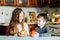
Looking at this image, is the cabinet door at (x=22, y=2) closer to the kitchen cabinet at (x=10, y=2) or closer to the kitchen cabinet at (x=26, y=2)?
the kitchen cabinet at (x=26, y=2)

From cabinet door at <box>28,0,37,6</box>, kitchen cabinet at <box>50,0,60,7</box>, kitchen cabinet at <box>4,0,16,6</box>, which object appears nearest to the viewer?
kitchen cabinet at <box>50,0,60,7</box>

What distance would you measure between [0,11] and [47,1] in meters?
1.25

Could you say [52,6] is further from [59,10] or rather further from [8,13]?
[8,13]

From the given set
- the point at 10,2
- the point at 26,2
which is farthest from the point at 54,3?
the point at 10,2

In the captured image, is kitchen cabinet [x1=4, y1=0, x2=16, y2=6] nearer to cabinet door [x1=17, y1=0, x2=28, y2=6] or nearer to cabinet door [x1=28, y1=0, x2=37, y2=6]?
cabinet door [x1=17, y1=0, x2=28, y2=6]

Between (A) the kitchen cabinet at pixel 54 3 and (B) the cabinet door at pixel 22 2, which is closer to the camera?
(A) the kitchen cabinet at pixel 54 3

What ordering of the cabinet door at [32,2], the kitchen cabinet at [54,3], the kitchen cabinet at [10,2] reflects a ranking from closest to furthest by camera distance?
the kitchen cabinet at [54,3] < the kitchen cabinet at [10,2] < the cabinet door at [32,2]

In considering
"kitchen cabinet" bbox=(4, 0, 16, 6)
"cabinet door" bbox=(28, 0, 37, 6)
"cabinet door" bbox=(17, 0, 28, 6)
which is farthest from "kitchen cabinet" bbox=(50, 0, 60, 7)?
"kitchen cabinet" bbox=(4, 0, 16, 6)

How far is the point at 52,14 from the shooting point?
15.5ft

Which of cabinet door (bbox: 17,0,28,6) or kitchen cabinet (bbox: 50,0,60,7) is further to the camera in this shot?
cabinet door (bbox: 17,0,28,6)

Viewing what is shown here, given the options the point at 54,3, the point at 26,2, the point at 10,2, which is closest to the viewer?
the point at 54,3

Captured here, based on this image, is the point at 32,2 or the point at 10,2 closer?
the point at 10,2

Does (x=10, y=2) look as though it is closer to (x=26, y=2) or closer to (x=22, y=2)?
(x=22, y=2)

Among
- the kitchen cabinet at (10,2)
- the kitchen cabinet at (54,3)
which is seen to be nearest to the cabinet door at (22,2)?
the kitchen cabinet at (10,2)
